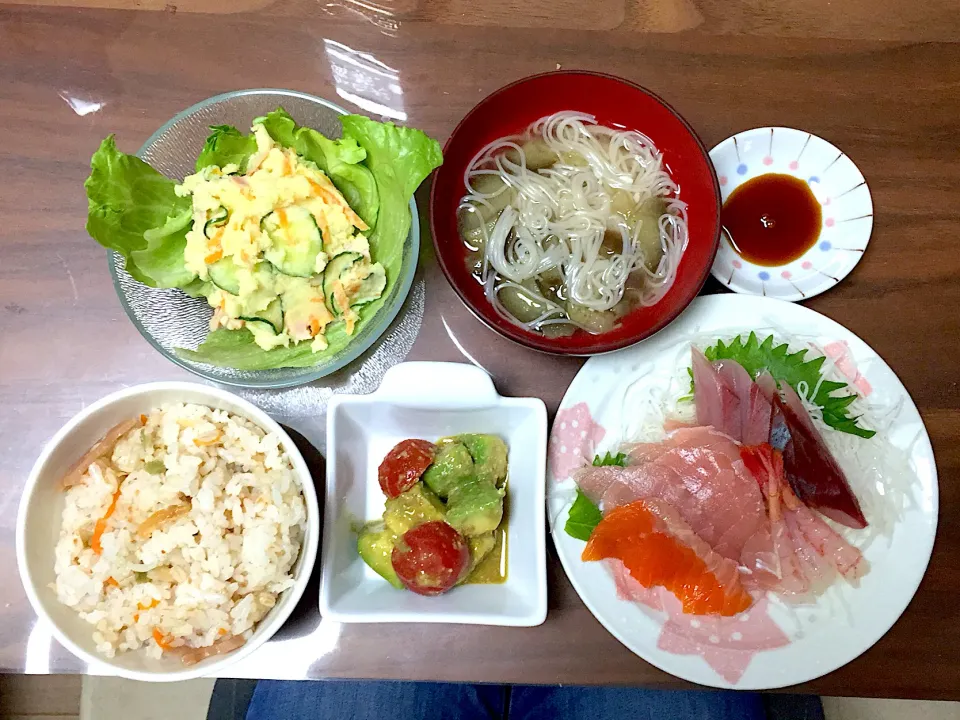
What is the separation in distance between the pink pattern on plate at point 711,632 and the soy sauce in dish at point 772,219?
0.74m

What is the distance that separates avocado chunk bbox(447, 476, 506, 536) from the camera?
124cm

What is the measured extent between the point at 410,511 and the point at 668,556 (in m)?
0.48

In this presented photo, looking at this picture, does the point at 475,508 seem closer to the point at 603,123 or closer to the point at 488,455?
the point at 488,455

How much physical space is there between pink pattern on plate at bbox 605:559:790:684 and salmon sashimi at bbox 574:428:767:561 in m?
0.13

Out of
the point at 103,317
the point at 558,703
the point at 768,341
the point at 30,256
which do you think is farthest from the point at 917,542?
the point at 30,256

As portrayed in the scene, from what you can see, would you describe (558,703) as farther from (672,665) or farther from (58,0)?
(58,0)

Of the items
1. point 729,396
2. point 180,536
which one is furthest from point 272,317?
point 729,396

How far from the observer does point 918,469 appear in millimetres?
1398

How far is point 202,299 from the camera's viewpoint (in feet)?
4.52

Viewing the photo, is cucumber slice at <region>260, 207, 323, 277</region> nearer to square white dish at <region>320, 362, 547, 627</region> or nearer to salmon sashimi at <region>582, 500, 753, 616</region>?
square white dish at <region>320, 362, 547, 627</region>

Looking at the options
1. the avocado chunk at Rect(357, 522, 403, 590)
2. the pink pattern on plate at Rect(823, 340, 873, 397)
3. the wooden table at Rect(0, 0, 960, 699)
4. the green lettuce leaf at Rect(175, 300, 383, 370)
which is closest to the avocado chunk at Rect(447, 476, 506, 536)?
the avocado chunk at Rect(357, 522, 403, 590)

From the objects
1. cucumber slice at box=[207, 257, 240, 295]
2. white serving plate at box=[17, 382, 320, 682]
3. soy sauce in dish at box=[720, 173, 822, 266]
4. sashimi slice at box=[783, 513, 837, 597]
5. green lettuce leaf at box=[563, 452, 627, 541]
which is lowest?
white serving plate at box=[17, 382, 320, 682]

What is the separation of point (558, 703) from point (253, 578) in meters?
0.98

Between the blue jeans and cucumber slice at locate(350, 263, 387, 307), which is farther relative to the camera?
the blue jeans
